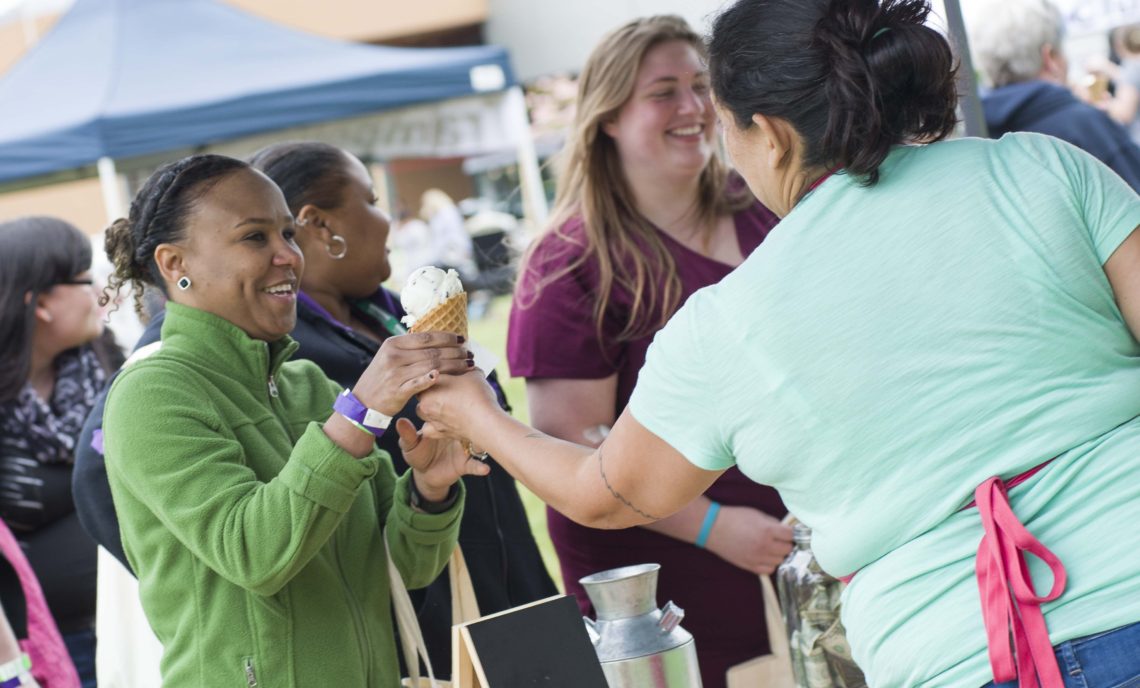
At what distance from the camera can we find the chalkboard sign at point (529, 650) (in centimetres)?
195

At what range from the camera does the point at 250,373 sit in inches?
89.8

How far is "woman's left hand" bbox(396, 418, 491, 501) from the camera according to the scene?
2314 millimetres

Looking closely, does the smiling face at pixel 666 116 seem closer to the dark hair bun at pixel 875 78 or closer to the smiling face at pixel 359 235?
the smiling face at pixel 359 235

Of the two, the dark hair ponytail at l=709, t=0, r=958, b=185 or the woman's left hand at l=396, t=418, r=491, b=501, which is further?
the woman's left hand at l=396, t=418, r=491, b=501

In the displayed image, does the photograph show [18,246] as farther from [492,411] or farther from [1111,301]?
[1111,301]

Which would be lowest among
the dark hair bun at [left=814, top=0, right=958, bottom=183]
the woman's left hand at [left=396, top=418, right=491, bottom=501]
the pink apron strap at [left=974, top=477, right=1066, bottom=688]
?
the pink apron strap at [left=974, top=477, right=1066, bottom=688]

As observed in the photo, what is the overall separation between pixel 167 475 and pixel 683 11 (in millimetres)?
2429

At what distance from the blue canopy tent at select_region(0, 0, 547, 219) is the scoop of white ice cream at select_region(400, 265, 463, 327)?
7.13 m

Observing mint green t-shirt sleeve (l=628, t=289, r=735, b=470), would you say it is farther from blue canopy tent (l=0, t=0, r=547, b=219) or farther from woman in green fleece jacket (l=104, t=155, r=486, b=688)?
blue canopy tent (l=0, t=0, r=547, b=219)

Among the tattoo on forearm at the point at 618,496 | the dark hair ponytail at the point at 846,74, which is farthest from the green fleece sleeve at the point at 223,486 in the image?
the dark hair ponytail at the point at 846,74

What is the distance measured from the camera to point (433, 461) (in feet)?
7.70

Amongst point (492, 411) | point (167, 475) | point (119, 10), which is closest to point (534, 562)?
point (492, 411)

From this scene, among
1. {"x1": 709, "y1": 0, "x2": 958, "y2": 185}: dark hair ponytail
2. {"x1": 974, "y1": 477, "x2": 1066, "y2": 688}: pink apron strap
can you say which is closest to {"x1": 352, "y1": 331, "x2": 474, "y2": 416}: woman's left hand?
{"x1": 709, "y1": 0, "x2": 958, "y2": 185}: dark hair ponytail

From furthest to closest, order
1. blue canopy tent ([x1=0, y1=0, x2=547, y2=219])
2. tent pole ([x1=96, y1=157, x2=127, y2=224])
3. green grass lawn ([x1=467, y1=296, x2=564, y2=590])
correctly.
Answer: tent pole ([x1=96, y1=157, x2=127, y2=224]) → blue canopy tent ([x1=0, y1=0, x2=547, y2=219]) → green grass lawn ([x1=467, y1=296, x2=564, y2=590])
